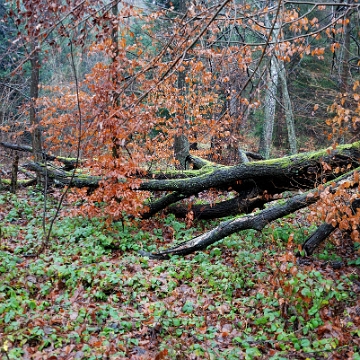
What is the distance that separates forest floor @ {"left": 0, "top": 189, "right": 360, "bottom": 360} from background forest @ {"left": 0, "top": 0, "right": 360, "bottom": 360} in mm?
25

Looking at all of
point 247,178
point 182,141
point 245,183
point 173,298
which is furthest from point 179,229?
point 182,141

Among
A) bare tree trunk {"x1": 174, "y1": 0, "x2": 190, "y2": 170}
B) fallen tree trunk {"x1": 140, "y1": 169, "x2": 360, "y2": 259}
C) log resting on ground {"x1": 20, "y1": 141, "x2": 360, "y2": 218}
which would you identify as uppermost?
bare tree trunk {"x1": 174, "y1": 0, "x2": 190, "y2": 170}

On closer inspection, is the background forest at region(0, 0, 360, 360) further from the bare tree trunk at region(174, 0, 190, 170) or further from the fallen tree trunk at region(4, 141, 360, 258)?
the bare tree trunk at region(174, 0, 190, 170)

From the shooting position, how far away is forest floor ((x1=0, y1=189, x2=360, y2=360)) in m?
4.63

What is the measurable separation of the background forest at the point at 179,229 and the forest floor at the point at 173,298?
0.02 m

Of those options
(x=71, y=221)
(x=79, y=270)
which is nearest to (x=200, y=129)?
(x=71, y=221)

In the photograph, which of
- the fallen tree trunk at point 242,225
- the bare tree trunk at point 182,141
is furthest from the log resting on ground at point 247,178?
the bare tree trunk at point 182,141

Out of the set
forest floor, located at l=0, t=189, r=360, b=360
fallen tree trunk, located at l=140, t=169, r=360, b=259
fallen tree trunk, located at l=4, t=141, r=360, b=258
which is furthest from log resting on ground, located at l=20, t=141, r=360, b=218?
forest floor, located at l=0, t=189, r=360, b=360

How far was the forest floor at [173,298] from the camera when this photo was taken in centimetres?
463

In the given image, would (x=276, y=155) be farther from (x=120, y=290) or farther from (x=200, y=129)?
(x=120, y=290)

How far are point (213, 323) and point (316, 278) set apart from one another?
1.77 meters

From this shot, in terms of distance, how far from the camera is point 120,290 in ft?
19.8

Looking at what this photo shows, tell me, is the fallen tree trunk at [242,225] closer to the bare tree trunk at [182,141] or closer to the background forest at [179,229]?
the background forest at [179,229]

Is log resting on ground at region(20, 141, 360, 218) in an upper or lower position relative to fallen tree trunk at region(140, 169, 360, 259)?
upper
